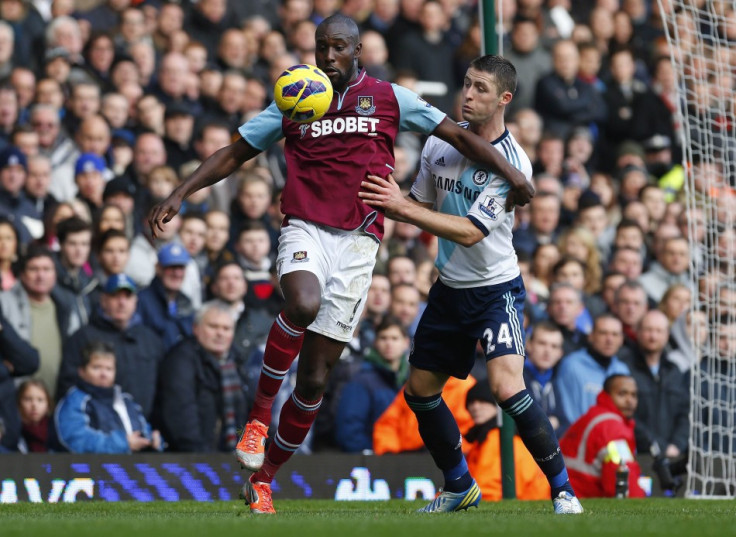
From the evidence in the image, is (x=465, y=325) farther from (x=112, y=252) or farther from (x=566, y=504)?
(x=112, y=252)

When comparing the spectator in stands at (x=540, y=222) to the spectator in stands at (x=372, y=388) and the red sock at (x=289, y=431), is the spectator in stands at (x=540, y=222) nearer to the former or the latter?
the spectator in stands at (x=372, y=388)

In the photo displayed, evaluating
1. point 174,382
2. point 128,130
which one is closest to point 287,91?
point 174,382

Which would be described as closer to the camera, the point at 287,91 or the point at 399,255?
the point at 287,91

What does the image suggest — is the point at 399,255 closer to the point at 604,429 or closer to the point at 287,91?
the point at 604,429

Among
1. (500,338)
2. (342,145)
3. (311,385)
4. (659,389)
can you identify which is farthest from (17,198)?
(659,389)

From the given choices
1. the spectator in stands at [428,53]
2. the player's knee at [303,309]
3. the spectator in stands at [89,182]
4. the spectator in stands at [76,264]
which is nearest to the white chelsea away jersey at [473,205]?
the player's knee at [303,309]

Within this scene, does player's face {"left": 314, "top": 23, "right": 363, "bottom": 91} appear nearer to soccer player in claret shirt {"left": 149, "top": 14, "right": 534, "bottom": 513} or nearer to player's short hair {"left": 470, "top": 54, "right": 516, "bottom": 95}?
soccer player in claret shirt {"left": 149, "top": 14, "right": 534, "bottom": 513}

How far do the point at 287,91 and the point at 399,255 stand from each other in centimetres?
602

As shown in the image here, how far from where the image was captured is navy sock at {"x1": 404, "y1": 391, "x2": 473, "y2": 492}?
29.8ft

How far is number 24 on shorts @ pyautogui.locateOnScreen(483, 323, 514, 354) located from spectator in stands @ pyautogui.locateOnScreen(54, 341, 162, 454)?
12.6 ft

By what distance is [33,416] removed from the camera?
1142 cm

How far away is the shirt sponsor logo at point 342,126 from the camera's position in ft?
28.1

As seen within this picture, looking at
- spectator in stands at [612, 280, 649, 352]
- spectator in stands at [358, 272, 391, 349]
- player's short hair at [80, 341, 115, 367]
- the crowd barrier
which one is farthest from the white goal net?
player's short hair at [80, 341, 115, 367]

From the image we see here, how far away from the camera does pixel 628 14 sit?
2233 cm
